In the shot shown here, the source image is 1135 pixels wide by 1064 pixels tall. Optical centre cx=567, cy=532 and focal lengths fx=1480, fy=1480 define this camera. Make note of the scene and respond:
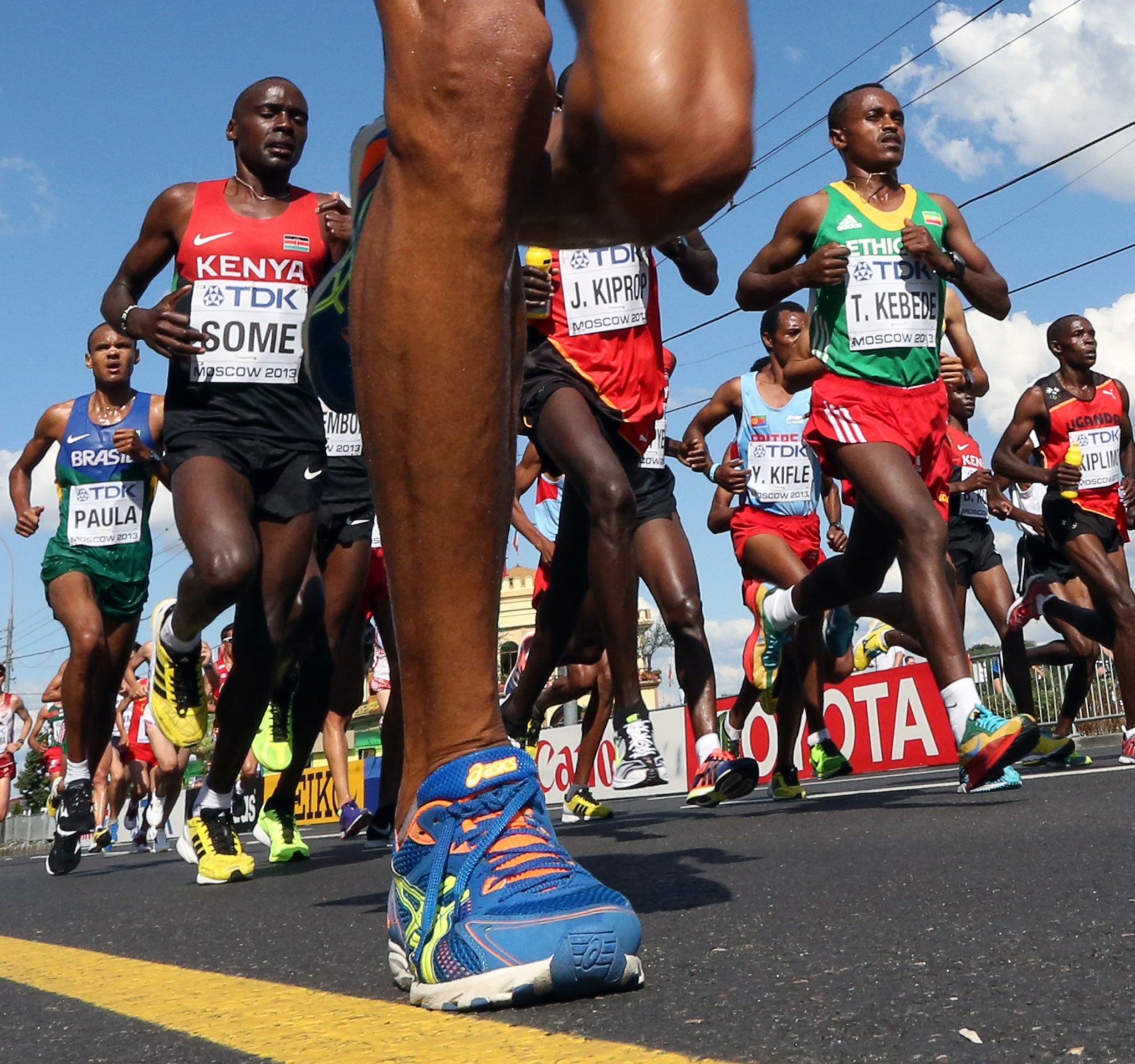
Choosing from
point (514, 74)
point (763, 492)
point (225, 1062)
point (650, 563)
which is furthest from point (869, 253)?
point (225, 1062)

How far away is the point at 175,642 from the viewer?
523 cm

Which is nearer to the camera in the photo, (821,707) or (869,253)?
(869,253)

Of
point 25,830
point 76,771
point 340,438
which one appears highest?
point 340,438

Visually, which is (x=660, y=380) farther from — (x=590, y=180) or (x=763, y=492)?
(x=590, y=180)

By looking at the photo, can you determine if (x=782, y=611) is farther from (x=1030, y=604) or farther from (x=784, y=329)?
(x=1030, y=604)

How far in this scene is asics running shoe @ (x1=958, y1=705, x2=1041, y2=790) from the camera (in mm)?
4379

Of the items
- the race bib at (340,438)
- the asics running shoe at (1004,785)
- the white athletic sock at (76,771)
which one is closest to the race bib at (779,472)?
the race bib at (340,438)

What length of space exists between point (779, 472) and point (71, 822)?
4.35 m

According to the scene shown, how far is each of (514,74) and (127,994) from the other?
124cm

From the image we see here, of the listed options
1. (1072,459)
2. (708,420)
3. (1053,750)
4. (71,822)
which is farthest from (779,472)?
(71,822)

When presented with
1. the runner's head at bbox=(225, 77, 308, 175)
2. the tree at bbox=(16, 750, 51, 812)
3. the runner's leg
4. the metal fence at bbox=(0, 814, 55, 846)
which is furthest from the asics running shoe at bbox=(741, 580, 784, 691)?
the tree at bbox=(16, 750, 51, 812)

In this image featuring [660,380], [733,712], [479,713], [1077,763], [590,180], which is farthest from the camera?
[733,712]

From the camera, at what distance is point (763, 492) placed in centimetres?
862

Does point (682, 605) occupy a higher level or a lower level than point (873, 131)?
lower
